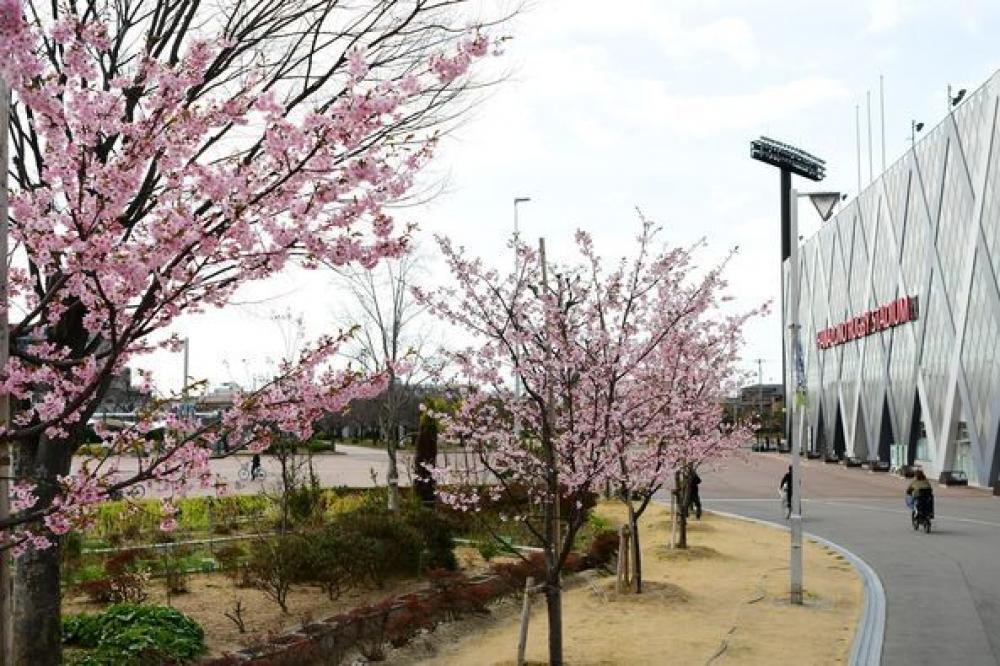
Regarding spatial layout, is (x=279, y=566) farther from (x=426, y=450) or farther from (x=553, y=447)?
(x=426, y=450)

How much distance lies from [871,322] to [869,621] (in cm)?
5095

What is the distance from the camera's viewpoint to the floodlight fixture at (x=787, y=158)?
88.4 meters

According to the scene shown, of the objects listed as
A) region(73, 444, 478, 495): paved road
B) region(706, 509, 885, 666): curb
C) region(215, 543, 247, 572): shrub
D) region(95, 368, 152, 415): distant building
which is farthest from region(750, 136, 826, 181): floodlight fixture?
region(215, 543, 247, 572): shrub

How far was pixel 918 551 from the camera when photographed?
19.8 metres

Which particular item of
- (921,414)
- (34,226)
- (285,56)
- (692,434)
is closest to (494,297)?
(285,56)

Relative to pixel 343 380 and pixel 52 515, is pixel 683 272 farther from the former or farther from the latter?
pixel 52 515

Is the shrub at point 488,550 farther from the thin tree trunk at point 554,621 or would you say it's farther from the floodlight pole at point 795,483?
the thin tree trunk at point 554,621

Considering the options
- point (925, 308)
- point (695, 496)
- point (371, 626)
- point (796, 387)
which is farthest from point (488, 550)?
point (925, 308)

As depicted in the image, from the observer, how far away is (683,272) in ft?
46.9

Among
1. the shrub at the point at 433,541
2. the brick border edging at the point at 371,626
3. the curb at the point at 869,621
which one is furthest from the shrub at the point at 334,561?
the curb at the point at 869,621

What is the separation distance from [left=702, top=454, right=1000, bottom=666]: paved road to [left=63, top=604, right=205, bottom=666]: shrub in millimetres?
7373

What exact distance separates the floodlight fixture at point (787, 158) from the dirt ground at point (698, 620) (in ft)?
245

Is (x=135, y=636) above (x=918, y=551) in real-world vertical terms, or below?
above

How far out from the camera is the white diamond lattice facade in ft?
134
